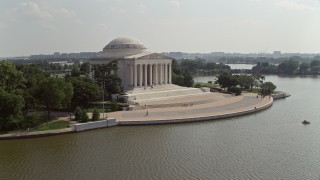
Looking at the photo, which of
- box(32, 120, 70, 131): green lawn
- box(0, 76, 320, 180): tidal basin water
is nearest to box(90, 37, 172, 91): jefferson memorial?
box(32, 120, 70, 131): green lawn

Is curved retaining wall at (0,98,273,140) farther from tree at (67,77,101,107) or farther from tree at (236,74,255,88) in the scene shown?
tree at (236,74,255,88)

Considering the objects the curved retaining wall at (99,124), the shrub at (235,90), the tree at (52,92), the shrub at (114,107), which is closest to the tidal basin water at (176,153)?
the curved retaining wall at (99,124)

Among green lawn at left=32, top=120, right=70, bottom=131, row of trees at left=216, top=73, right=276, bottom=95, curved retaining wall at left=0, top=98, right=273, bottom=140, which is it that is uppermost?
row of trees at left=216, top=73, right=276, bottom=95

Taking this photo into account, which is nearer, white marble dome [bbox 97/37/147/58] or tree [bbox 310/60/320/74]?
white marble dome [bbox 97/37/147/58]

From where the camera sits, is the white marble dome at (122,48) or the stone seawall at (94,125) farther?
the white marble dome at (122,48)

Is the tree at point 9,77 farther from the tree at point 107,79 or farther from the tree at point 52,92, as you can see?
the tree at point 107,79
